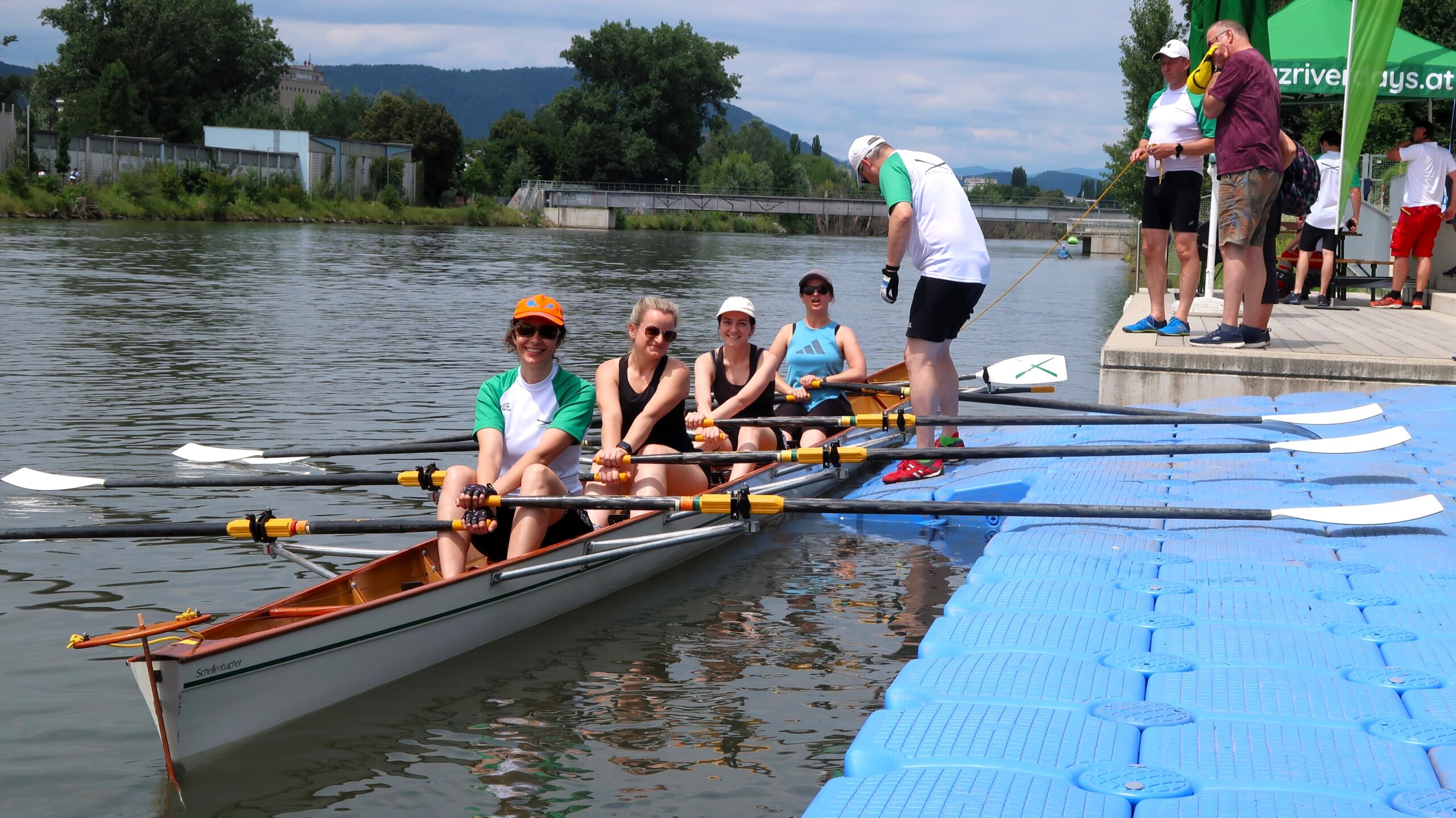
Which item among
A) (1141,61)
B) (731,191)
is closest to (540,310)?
(1141,61)

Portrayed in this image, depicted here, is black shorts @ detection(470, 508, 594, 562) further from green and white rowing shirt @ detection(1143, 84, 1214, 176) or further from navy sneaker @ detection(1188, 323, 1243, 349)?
navy sneaker @ detection(1188, 323, 1243, 349)

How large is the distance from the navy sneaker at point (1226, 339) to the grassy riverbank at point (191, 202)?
48.6 meters

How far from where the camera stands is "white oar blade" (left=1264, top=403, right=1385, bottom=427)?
27.1 ft

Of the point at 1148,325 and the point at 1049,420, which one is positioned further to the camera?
the point at 1148,325

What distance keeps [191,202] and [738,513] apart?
57158 millimetres

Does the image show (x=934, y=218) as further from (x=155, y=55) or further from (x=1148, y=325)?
(x=155, y=55)

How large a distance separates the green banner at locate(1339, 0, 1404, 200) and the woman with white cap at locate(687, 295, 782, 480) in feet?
17.7

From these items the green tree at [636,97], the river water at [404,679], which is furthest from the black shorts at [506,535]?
the green tree at [636,97]

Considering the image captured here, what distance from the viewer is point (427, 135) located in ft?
289

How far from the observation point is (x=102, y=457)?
984 centimetres

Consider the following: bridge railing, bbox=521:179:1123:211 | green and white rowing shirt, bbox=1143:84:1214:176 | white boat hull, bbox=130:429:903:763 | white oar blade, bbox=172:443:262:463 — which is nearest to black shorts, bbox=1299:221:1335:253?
green and white rowing shirt, bbox=1143:84:1214:176

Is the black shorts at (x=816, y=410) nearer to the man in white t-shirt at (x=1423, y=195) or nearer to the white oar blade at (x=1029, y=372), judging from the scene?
the white oar blade at (x=1029, y=372)

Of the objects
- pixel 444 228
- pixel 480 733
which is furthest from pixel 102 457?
pixel 444 228

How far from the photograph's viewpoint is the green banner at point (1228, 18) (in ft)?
37.6
